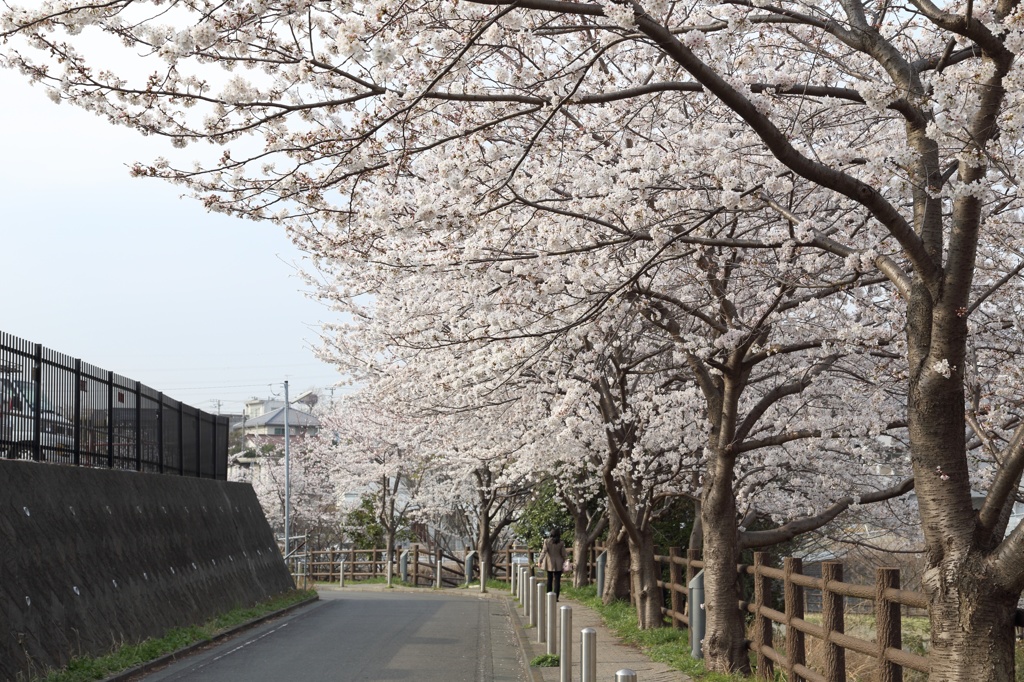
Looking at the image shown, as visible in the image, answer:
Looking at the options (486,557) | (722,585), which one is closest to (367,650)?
(722,585)

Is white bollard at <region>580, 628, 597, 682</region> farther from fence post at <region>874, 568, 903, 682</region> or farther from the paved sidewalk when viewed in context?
fence post at <region>874, 568, 903, 682</region>

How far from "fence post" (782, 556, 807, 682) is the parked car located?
30.9 feet

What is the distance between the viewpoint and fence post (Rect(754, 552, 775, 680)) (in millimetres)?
11852

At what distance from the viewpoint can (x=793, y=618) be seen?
10.7 m

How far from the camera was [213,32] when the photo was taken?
21.2ft

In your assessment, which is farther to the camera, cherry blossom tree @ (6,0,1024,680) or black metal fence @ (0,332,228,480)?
black metal fence @ (0,332,228,480)

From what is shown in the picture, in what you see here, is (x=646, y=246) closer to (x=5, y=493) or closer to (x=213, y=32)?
(x=213, y=32)

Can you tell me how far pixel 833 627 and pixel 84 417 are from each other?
11772 mm

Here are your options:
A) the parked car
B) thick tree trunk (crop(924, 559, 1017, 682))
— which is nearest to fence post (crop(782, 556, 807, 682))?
thick tree trunk (crop(924, 559, 1017, 682))

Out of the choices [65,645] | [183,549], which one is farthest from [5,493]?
[183,549]

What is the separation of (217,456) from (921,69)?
72.4 feet

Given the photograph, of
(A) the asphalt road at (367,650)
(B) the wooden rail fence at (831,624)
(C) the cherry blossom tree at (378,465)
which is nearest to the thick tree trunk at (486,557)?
(C) the cherry blossom tree at (378,465)

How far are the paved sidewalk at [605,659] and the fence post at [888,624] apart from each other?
2.56 m

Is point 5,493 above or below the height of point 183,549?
above
